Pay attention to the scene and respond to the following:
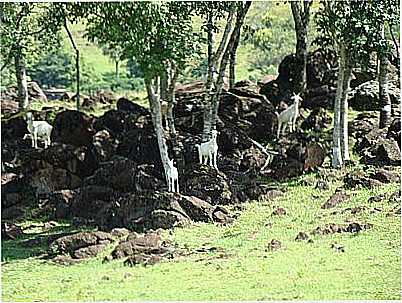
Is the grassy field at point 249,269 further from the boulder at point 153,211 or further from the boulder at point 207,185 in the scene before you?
the boulder at point 207,185

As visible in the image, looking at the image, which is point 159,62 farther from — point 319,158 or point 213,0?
point 319,158

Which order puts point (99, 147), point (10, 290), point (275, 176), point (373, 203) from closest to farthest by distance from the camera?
1. point (10, 290)
2. point (373, 203)
3. point (275, 176)
4. point (99, 147)

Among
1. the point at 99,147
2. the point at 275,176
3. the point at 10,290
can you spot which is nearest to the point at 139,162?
the point at 99,147

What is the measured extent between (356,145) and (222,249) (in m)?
9.77

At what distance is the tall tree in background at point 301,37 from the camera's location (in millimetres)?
28188

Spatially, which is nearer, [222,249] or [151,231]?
[222,249]

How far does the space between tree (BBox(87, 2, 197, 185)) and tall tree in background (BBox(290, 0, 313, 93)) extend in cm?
1066

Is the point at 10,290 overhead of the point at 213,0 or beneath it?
beneath

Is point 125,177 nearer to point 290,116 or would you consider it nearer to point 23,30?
point 290,116

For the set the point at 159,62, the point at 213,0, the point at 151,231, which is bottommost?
the point at 151,231

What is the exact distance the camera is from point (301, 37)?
2903cm

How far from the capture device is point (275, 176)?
21.7 m

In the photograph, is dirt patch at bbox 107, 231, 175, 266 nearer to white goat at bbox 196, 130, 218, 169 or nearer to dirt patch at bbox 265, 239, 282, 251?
dirt patch at bbox 265, 239, 282, 251

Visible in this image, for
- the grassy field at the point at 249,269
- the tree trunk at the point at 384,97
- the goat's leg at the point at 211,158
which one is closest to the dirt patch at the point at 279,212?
the grassy field at the point at 249,269
